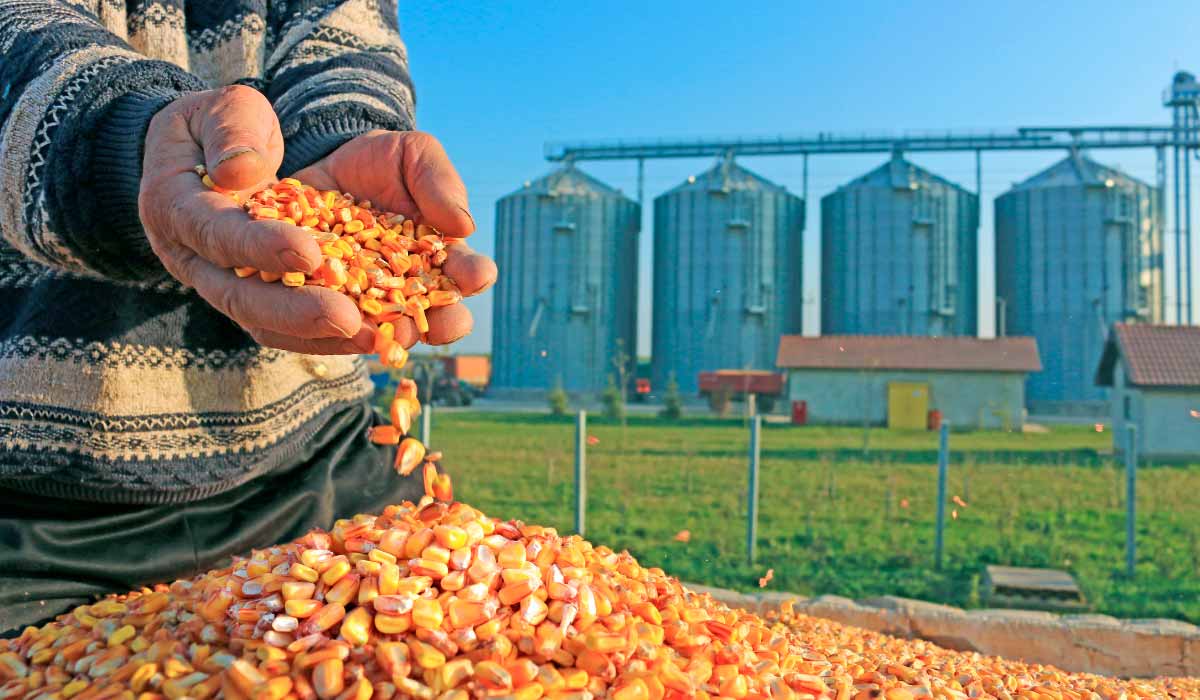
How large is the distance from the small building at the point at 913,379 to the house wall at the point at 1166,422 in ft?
15.0

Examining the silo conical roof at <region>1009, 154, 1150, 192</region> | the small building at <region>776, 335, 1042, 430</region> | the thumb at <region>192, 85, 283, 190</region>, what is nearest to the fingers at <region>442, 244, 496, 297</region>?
the thumb at <region>192, 85, 283, 190</region>

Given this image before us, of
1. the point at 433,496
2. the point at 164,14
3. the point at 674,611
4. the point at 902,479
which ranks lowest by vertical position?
the point at 902,479

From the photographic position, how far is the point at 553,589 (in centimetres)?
113

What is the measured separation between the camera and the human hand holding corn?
110 centimetres

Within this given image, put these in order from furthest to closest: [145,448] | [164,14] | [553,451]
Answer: [553,451] < [164,14] < [145,448]

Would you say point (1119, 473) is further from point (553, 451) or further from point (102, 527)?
point (102, 527)

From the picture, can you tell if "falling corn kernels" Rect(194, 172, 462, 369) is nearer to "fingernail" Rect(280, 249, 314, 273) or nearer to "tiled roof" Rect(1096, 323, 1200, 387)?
"fingernail" Rect(280, 249, 314, 273)

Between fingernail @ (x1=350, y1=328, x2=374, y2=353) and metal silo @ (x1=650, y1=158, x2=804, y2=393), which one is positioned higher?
metal silo @ (x1=650, y1=158, x2=804, y2=393)

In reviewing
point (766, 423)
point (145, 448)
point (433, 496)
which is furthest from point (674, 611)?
point (766, 423)

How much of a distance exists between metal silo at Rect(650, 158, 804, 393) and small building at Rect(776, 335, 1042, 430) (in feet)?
17.8

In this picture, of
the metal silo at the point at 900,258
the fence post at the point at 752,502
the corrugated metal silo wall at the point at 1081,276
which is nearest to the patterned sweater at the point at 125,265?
the fence post at the point at 752,502

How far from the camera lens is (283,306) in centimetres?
111

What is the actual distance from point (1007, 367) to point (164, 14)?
18.9m

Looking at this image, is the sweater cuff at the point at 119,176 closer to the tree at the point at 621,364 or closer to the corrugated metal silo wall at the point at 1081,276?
the tree at the point at 621,364
